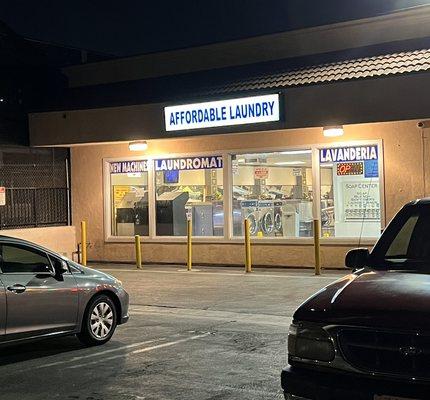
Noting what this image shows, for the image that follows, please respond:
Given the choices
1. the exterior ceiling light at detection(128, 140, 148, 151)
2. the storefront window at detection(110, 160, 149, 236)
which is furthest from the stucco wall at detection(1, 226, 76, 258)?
the exterior ceiling light at detection(128, 140, 148, 151)

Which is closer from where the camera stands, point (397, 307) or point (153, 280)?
point (397, 307)

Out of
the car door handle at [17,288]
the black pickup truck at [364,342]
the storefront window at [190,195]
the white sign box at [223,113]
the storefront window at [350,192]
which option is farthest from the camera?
the storefront window at [190,195]

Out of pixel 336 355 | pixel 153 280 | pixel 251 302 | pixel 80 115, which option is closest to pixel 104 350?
pixel 251 302

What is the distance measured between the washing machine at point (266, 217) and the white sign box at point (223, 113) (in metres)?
2.60

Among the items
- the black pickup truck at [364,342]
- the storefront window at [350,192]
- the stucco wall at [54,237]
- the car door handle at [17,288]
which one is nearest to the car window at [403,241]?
the black pickup truck at [364,342]

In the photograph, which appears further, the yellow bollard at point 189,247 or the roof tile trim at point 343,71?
the yellow bollard at point 189,247

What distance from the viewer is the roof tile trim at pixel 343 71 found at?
1370 cm

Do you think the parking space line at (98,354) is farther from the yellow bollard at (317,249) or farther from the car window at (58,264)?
the yellow bollard at (317,249)

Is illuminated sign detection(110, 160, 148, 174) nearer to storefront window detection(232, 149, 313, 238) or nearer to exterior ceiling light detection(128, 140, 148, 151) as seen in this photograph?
exterior ceiling light detection(128, 140, 148, 151)

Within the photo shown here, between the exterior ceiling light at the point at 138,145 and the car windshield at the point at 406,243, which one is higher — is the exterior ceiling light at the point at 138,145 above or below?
above

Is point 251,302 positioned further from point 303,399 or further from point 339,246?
point 303,399

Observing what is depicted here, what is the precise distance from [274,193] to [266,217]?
0.60 metres

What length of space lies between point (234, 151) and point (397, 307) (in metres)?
12.8

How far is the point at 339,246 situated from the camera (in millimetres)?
15844
